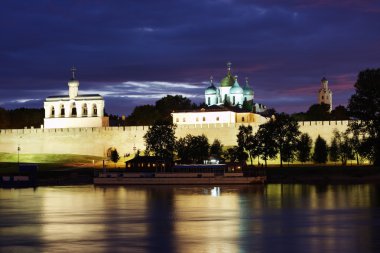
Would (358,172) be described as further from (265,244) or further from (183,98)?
(183,98)

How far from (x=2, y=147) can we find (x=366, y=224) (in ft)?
266

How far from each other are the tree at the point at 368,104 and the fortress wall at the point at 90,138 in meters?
33.4

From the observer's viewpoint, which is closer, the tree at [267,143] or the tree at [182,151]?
the tree at [267,143]

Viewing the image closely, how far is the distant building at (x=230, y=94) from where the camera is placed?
123m

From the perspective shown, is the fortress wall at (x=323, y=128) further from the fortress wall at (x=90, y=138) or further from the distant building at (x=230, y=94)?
the distant building at (x=230, y=94)

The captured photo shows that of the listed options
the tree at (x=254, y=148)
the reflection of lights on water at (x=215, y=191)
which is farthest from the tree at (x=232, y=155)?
the reflection of lights on water at (x=215, y=191)

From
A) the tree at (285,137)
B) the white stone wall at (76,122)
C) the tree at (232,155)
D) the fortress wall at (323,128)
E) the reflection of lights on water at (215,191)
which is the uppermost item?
the white stone wall at (76,122)

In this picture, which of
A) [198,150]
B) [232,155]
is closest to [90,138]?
[198,150]

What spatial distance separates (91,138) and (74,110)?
10.2 meters

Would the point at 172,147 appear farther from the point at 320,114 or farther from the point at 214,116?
the point at 320,114

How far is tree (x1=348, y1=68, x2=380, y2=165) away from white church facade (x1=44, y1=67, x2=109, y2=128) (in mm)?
50093

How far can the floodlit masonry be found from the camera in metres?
106

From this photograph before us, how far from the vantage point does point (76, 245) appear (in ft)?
99.5

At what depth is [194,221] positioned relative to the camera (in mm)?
38031
